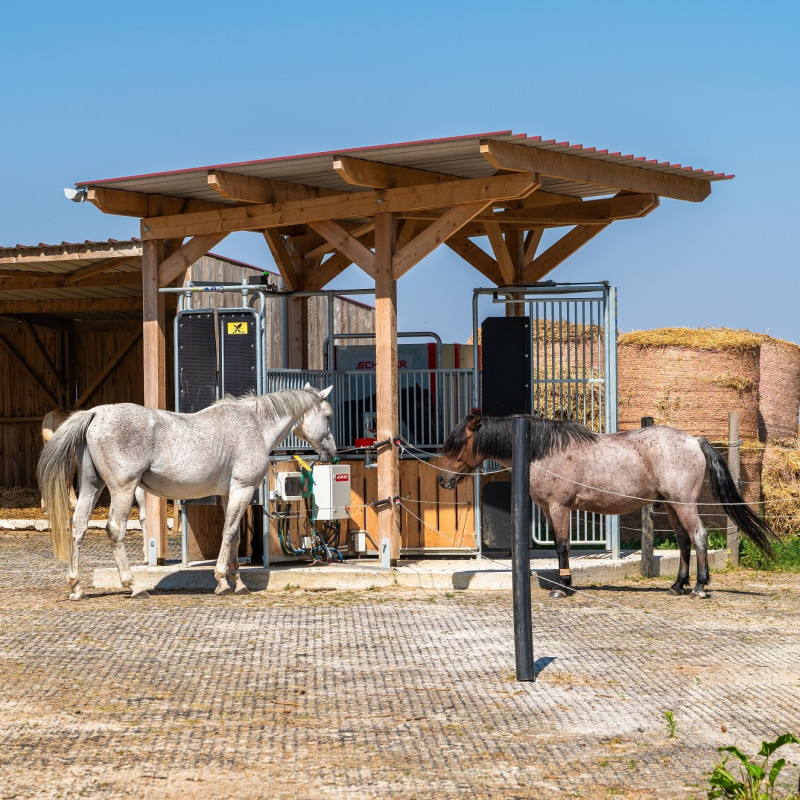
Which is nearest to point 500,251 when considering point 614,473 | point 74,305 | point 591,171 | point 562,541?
point 591,171

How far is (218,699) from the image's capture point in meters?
6.13

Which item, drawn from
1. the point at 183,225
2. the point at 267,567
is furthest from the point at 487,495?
the point at 183,225

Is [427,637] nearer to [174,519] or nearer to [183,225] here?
[183,225]

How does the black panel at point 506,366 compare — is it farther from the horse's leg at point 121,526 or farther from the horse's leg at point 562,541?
the horse's leg at point 121,526

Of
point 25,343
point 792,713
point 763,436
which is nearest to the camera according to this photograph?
point 792,713

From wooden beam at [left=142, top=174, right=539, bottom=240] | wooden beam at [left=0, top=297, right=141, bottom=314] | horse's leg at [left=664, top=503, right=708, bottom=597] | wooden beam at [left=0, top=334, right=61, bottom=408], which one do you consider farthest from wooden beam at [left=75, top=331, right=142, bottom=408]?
horse's leg at [left=664, top=503, right=708, bottom=597]

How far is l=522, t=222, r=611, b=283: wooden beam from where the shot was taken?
12.6 meters

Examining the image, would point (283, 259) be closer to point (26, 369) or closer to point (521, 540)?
point (521, 540)

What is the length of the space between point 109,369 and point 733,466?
11.1 meters

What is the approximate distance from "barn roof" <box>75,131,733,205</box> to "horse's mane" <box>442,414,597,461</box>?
6.80 ft

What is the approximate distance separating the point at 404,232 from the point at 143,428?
11.6 feet

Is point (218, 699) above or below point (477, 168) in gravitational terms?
below

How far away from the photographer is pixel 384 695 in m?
6.23

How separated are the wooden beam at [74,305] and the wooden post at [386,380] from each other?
8554 mm
